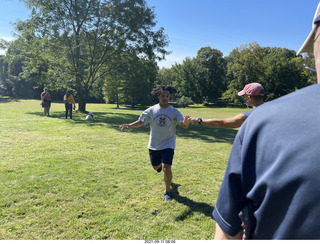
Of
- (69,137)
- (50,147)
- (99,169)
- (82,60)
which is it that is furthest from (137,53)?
(99,169)

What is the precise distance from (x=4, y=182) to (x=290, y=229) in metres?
6.15

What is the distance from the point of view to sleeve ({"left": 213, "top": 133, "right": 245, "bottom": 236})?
40.4 inches

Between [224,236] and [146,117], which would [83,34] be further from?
[224,236]

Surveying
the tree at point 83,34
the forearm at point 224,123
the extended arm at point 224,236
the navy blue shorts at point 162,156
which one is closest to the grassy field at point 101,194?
the navy blue shorts at point 162,156

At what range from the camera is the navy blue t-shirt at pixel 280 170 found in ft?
2.61

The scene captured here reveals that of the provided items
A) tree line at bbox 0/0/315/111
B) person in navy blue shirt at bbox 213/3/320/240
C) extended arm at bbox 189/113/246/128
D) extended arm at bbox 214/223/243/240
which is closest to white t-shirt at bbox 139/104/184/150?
extended arm at bbox 189/113/246/128

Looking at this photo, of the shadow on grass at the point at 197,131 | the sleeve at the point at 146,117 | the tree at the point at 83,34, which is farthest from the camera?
the tree at the point at 83,34

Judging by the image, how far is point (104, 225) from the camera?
3.57 meters

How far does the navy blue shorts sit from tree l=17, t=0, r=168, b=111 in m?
17.6

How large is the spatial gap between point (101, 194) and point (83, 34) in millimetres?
20271

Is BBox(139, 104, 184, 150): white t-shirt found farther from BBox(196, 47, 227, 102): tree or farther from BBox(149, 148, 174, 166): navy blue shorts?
BBox(196, 47, 227, 102): tree

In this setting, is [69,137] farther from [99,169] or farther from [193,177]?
[193,177]

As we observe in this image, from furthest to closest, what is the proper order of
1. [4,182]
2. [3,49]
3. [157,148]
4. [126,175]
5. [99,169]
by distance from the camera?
1. [3,49]
2. [99,169]
3. [126,175]
4. [4,182]
5. [157,148]

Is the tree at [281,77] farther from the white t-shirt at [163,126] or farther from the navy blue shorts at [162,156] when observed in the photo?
the navy blue shorts at [162,156]
